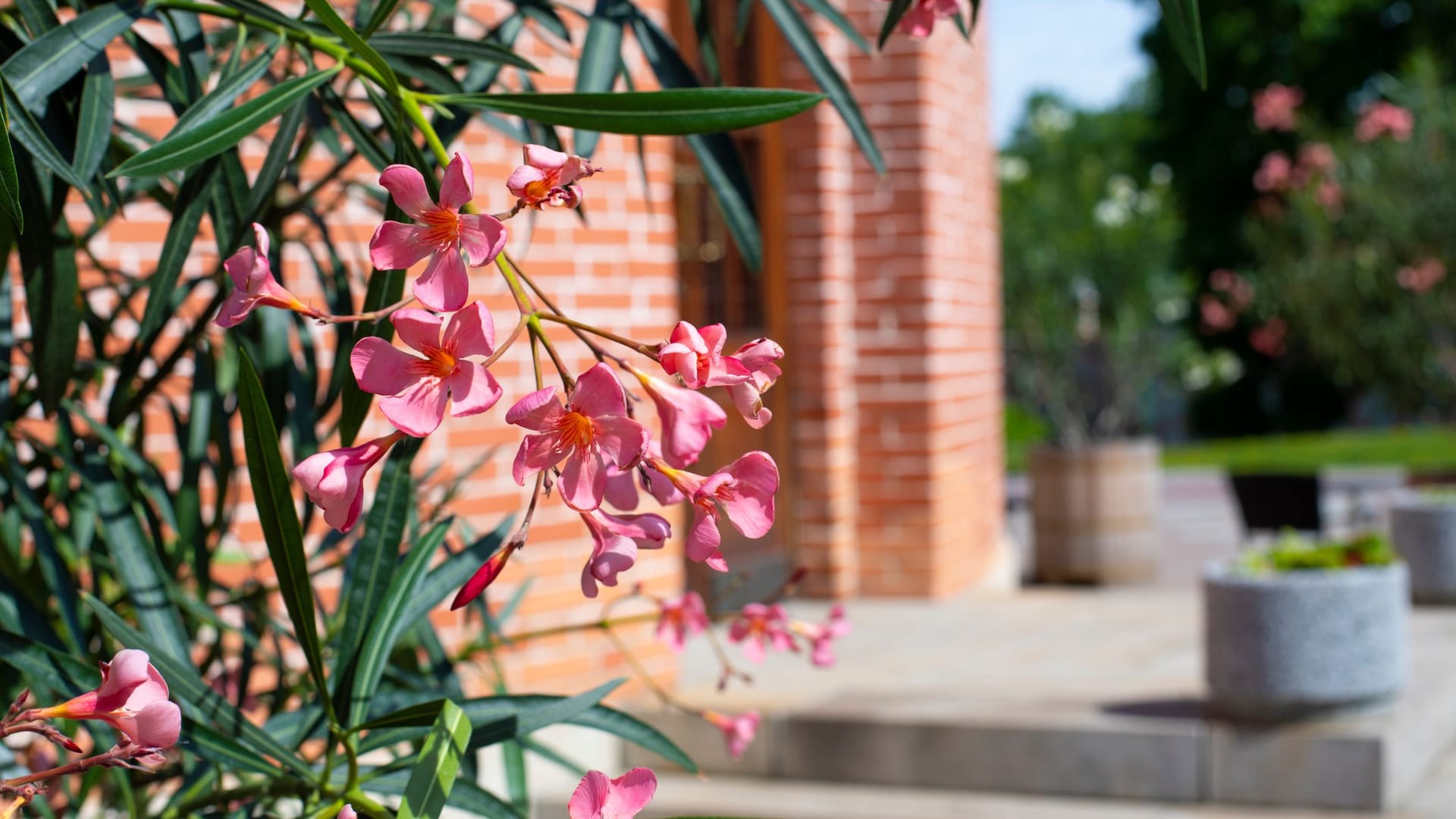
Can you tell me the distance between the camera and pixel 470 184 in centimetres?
90

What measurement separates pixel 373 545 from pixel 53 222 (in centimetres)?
41

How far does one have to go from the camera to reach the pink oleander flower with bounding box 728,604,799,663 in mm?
2217

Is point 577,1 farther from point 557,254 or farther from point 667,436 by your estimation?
point 667,436

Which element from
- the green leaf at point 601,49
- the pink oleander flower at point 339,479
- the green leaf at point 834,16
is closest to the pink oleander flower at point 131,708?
the pink oleander flower at point 339,479

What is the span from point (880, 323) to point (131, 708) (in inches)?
269

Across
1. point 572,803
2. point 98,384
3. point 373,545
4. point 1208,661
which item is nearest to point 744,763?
point 1208,661

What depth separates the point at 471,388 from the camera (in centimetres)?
87

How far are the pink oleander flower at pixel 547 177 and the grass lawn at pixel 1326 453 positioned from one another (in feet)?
66.2

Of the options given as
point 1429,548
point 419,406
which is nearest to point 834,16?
point 419,406

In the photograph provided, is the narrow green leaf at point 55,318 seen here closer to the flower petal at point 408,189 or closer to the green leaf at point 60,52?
the green leaf at point 60,52

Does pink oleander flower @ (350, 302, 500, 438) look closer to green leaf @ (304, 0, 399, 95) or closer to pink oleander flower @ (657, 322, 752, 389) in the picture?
pink oleander flower @ (657, 322, 752, 389)

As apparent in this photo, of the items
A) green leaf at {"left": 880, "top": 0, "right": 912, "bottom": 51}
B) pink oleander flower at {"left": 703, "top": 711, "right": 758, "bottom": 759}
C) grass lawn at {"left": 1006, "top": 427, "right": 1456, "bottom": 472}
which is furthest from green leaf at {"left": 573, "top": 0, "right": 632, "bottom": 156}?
grass lawn at {"left": 1006, "top": 427, "right": 1456, "bottom": 472}

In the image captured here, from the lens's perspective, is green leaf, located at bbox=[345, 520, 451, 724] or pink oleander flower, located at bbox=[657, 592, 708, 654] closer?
green leaf, located at bbox=[345, 520, 451, 724]

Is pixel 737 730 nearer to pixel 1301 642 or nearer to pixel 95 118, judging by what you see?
pixel 95 118
